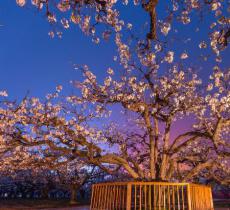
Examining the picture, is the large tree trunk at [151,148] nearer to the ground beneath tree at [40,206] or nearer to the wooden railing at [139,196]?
the wooden railing at [139,196]

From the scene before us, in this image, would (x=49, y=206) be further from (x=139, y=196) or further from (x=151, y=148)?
(x=139, y=196)

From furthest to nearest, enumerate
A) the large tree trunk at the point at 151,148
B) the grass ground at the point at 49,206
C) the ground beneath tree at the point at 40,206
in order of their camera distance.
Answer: the ground beneath tree at the point at 40,206 → the grass ground at the point at 49,206 → the large tree trunk at the point at 151,148

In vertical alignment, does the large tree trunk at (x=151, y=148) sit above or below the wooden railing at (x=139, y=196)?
above

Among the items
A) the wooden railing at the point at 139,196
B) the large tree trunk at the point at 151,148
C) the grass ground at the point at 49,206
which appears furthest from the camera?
the grass ground at the point at 49,206

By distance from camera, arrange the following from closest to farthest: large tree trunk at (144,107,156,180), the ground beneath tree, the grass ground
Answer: large tree trunk at (144,107,156,180), the grass ground, the ground beneath tree

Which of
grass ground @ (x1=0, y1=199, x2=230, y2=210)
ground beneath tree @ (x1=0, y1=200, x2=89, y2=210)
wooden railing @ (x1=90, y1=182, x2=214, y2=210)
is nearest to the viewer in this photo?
wooden railing @ (x1=90, y1=182, x2=214, y2=210)

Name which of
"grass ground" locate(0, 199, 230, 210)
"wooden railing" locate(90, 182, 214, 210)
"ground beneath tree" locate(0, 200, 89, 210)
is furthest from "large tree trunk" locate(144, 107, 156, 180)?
"ground beneath tree" locate(0, 200, 89, 210)

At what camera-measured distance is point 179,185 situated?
30.3 feet

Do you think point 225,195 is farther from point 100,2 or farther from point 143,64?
point 100,2

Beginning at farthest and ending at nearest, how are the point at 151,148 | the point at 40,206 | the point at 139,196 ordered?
the point at 40,206 → the point at 151,148 → the point at 139,196


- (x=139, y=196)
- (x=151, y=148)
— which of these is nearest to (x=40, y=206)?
(x=151, y=148)

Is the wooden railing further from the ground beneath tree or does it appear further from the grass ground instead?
the ground beneath tree

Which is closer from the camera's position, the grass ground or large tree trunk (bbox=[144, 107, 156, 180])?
large tree trunk (bbox=[144, 107, 156, 180])

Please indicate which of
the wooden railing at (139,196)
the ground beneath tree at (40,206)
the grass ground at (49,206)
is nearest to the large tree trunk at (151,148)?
the wooden railing at (139,196)
